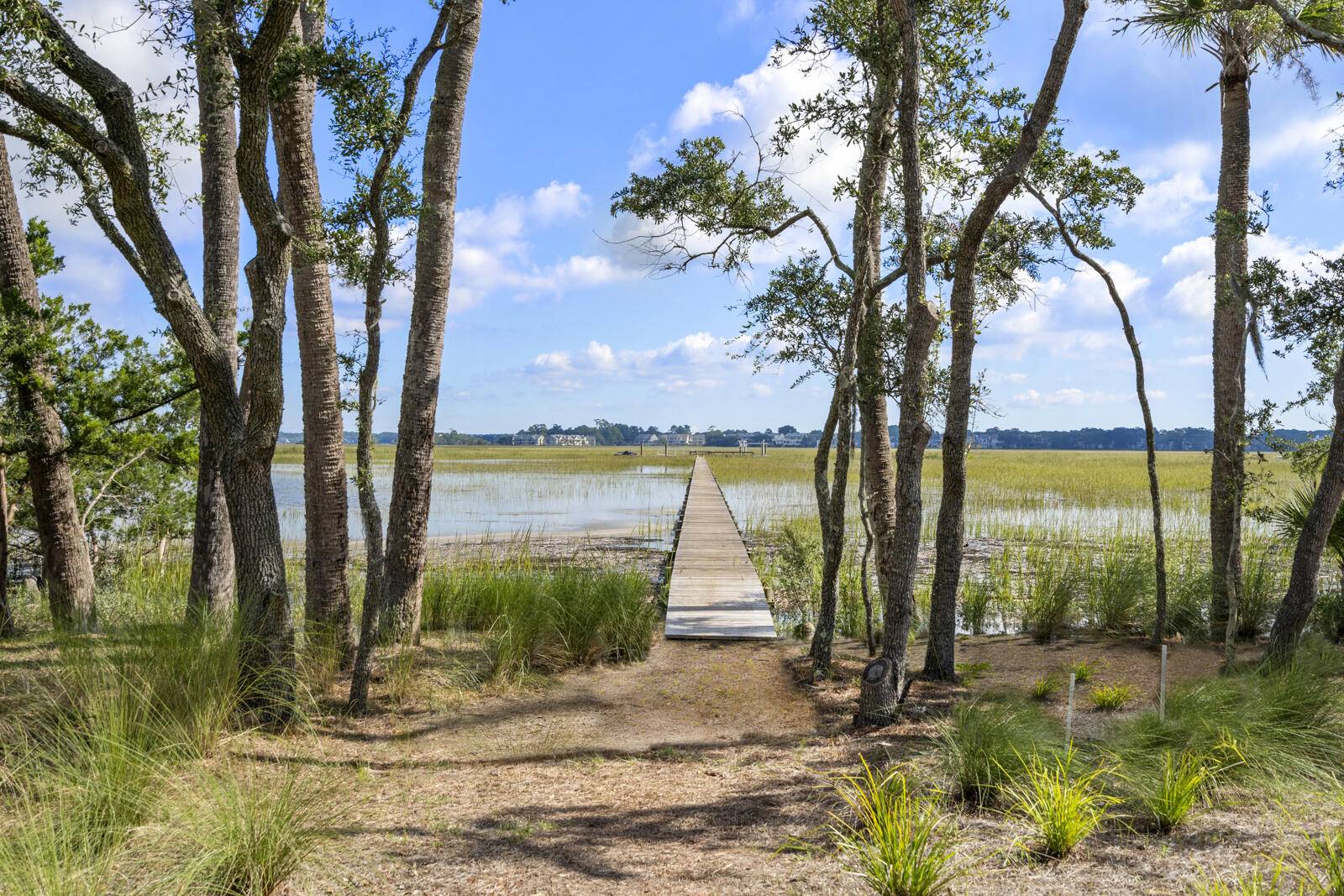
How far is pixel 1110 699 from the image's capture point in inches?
236

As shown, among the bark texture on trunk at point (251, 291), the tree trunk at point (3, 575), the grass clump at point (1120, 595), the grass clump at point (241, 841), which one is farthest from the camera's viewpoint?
the grass clump at point (1120, 595)

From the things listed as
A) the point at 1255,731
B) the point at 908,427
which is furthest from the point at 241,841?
the point at 1255,731

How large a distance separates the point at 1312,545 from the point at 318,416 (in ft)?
24.3

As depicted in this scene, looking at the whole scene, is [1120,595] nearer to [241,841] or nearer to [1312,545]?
[1312,545]

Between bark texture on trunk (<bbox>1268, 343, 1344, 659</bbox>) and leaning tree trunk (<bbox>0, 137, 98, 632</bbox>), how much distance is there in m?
9.44

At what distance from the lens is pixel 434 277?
6.78 m

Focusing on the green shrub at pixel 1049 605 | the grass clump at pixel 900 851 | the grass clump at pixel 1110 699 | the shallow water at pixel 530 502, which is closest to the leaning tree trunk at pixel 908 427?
the grass clump at pixel 1110 699

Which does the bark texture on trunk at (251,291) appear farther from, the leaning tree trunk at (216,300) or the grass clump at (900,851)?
the grass clump at (900,851)

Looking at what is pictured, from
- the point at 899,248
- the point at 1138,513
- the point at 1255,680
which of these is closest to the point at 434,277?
the point at 899,248

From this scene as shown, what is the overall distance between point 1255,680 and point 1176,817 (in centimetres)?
231

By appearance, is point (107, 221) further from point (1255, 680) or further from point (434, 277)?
point (1255, 680)

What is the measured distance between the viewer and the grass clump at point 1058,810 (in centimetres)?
338

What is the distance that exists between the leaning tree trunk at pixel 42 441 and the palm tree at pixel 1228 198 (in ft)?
32.6

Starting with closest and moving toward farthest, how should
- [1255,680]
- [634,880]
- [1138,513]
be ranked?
[634,880] < [1255,680] < [1138,513]
